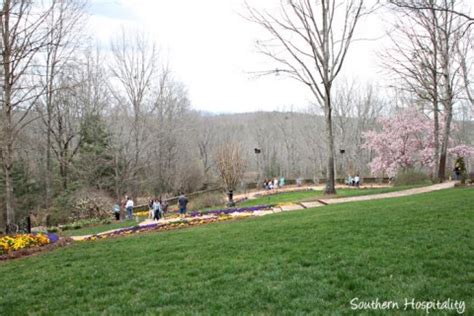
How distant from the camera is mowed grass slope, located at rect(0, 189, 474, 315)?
471 centimetres

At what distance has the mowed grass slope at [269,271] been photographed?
15.4ft

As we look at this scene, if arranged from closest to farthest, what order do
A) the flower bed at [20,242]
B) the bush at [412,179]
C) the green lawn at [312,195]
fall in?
the flower bed at [20,242], the green lawn at [312,195], the bush at [412,179]

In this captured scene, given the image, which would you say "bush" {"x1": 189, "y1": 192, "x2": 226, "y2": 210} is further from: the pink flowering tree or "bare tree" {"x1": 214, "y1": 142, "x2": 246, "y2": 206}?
the pink flowering tree

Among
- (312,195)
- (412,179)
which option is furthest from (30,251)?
(412,179)

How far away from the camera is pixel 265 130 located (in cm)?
7600

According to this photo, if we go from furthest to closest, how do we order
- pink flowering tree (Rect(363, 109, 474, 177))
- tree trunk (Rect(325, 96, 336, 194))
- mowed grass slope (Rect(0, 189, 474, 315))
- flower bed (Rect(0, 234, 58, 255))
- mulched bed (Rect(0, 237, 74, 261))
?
1. pink flowering tree (Rect(363, 109, 474, 177))
2. tree trunk (Rect(325, 96, 336, 194))
3. flower bed (Rect(0, 234, 58, 255))
4. mulched bed (Rect(0, 237, 74, 261))
5. mowed grass slope (Rect(0, 189, 474, 315))

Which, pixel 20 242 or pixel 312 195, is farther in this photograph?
pixel 312 195

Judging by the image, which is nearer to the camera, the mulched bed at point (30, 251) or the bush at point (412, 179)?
the mulched bed at point (30, 251)

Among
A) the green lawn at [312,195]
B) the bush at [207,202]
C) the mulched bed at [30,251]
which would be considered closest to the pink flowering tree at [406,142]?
the green lawn at [312,195]

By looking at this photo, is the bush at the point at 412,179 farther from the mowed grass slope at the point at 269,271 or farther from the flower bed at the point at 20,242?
the flower bed at the point at 20,242

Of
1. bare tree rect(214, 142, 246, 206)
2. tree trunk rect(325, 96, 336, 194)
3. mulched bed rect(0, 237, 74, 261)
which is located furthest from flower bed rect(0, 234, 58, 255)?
bare tree rect(214, 142, 246, 206)

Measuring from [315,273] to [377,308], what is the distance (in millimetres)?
1450

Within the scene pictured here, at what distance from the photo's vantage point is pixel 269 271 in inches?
235

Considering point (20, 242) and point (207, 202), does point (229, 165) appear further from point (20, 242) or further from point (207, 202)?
Answer: point (20, 242)
